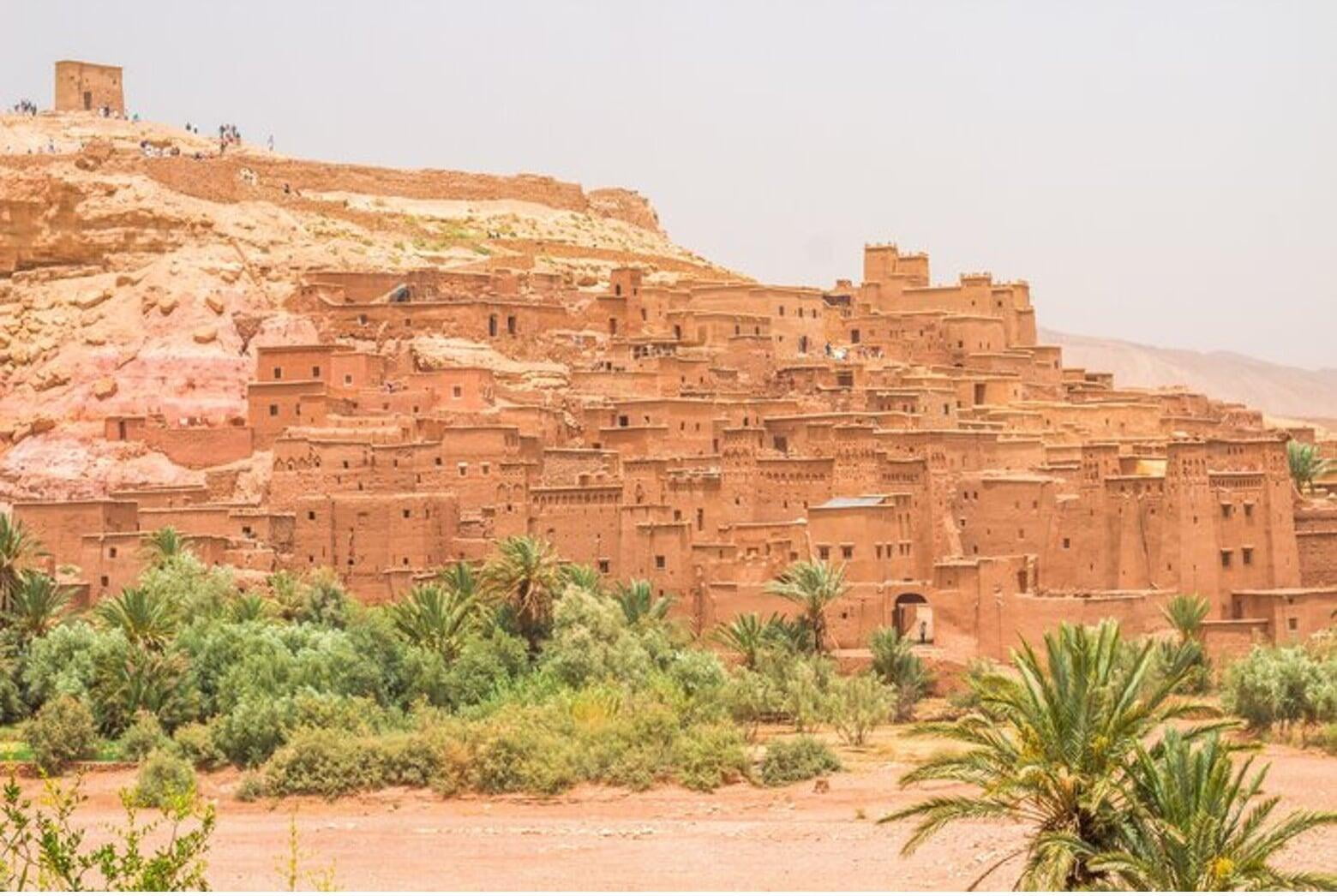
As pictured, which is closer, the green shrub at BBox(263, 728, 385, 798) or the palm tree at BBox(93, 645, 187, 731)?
the green shrub at BBox(263, 728, 385, 798)

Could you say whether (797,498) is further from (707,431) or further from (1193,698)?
(1193,698)

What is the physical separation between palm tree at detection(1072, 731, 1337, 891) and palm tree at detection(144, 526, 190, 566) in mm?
21874

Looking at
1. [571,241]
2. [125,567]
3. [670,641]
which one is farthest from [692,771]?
[571,241]

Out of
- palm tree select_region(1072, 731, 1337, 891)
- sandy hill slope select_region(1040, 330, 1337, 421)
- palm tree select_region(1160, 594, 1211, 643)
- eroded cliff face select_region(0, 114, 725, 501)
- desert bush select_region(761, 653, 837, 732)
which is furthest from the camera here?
sandy hill slope select_region(1040, 330, 1337, 421)

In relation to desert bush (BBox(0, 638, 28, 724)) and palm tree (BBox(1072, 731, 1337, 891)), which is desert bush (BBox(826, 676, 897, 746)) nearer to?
desert bush (BBox(0, 638, 28, 724))

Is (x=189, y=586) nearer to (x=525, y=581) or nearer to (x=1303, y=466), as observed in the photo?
(x=525, y=581)

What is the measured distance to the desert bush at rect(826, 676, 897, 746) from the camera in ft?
115

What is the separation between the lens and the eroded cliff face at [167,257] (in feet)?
142

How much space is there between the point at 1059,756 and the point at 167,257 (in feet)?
106

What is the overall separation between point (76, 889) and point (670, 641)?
22.8m

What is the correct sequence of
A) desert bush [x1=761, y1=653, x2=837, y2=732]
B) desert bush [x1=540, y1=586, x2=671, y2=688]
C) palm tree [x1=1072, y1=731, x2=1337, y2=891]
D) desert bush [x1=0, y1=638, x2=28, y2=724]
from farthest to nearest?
desert bush [x1=540, y1=586, x2=671, y2=688]
desert bush [x1=0, y1=638, x2=28, y2=724]
desert bush [x1=761, y1=653, x2=837, y2=732]
palm tree [x1=1072, y1=731, x2=1337, y2=891]

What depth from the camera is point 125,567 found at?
37.8m

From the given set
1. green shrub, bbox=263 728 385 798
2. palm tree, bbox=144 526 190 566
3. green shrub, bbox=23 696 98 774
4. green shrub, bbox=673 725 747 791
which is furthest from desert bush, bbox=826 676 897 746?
green shrub, bbox=23 696 98 774

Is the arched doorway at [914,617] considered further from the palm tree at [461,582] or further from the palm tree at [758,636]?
the palm tree at [461,582]
